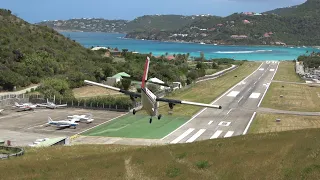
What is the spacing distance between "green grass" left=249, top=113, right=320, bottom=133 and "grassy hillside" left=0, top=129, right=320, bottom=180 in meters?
30.0

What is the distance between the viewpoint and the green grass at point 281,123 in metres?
60.0

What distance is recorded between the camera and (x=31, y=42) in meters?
131

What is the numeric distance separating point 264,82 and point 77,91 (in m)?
57.3

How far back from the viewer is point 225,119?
66750mm

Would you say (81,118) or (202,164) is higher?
(202,164)

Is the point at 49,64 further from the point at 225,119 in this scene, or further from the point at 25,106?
the point at 225,119

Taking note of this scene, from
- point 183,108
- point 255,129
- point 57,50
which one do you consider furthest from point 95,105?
point 57,50

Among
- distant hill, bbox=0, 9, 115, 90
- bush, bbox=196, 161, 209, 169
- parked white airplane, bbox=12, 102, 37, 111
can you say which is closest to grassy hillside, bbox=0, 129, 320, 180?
bush, bbox=196, 161, 209, 169

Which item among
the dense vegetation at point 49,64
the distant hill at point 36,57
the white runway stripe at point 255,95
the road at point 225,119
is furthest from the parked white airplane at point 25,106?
the white runway stripe at point 255,95

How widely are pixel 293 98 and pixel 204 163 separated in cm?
7098

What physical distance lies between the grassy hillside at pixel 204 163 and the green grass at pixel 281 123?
98.4 feet

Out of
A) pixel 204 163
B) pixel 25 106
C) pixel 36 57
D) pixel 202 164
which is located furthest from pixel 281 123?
pixel 36 57

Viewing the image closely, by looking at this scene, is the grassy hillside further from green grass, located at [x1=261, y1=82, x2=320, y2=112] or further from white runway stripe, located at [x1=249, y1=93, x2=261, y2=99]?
white runway stripe, located at [x1=249, y1=93, x2=261, y2=99]

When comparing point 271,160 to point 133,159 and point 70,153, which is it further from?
point 70,153
